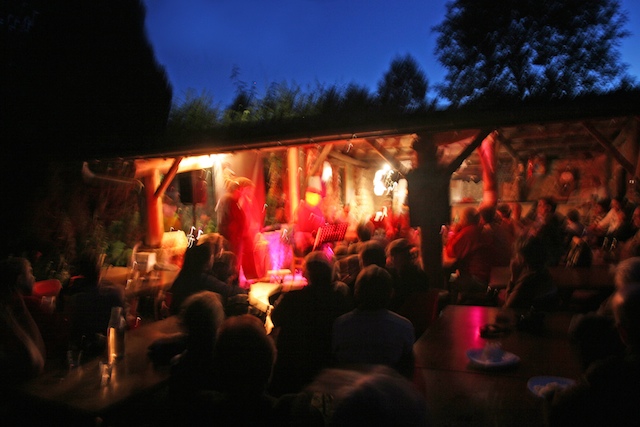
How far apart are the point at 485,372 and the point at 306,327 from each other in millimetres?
1077

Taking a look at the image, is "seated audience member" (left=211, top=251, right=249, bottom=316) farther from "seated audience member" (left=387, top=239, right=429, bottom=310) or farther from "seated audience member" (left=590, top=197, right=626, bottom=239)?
"seated audience member" (left=590, top=197, right=626, bottom=239)

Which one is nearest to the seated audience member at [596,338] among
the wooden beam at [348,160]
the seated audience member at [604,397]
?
the seated audience member at [604,397]

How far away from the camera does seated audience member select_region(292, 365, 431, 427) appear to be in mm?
1158

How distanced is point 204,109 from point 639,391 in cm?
1316

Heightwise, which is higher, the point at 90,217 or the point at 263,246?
the point at 90,217

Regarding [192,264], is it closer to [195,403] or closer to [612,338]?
[195,403]

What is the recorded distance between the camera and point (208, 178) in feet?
37.5

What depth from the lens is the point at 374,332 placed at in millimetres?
2736

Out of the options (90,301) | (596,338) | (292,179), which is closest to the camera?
(596,338)

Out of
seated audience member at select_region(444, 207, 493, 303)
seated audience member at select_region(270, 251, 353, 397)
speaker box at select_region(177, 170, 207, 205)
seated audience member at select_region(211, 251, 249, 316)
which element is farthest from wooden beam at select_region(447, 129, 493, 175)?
speaker box at select_region(177, 170, 207, 205)

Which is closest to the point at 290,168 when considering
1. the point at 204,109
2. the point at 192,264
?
the point at 204,109

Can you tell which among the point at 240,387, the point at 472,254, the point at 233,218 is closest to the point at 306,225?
the point at 233,218

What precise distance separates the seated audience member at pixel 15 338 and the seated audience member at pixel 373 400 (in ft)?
8.07

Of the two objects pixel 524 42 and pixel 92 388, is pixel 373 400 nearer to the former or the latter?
pixel 92 388
